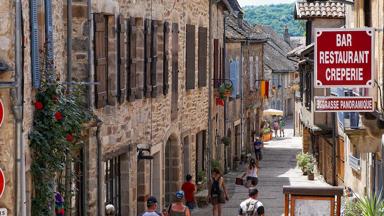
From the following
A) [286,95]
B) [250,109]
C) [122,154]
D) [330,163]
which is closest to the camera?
[122,154]

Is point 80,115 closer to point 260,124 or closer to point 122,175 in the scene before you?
point 122,175

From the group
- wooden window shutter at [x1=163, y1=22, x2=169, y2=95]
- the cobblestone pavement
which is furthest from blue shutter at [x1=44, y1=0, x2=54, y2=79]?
the cobblestone pavement

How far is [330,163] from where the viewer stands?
1233 inches

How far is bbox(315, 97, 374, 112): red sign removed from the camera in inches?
548

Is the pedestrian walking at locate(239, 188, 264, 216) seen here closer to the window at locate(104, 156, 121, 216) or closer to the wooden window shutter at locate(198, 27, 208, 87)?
the window at locate(104, 156, 121, 216)

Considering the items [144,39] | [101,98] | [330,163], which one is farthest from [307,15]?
[101,98]

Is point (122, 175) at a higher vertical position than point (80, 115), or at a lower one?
lower

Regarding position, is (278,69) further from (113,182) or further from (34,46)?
(34,46)

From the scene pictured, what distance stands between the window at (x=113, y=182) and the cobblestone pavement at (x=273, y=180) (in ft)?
17.1

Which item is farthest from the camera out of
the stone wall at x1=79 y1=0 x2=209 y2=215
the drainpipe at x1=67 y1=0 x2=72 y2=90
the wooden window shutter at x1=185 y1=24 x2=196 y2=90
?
the wooden window shutter at x1=185 y1=24 x2=196 y2=90

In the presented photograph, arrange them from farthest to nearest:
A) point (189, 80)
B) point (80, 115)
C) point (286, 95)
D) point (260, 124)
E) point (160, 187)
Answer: point (286, 95) → point (260, 124) → point (189, 80) → point (160, 187) → point (80, 115)

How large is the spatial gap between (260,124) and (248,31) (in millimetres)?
7318

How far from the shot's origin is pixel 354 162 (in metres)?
23.4

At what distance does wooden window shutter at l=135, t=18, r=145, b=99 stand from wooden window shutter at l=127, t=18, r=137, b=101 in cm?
27
